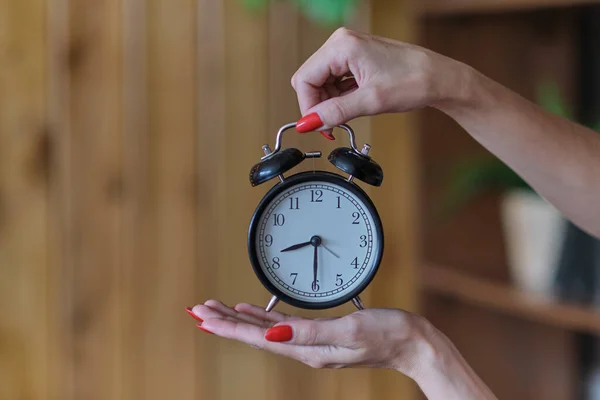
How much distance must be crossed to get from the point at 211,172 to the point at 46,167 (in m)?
0.39

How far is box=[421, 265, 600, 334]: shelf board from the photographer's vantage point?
1.59 m

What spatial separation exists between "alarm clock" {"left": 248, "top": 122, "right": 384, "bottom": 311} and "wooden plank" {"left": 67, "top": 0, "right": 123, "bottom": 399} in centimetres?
81

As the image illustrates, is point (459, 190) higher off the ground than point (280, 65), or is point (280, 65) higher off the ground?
point (280, 65)

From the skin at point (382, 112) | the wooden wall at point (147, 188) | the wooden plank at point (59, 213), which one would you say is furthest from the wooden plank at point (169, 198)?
the skin at point (382, 112)

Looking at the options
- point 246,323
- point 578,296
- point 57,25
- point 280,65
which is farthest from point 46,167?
→ point 578,296

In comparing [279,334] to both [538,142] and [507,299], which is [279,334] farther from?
[507,299]

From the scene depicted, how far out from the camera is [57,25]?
1657 millimetres

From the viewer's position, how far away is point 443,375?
3.16 ft

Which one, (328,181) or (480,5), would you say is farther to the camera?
(480,5)

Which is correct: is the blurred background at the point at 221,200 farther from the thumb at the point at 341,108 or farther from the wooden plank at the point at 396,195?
the thumb at the point at 341,108

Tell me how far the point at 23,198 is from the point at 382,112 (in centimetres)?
102

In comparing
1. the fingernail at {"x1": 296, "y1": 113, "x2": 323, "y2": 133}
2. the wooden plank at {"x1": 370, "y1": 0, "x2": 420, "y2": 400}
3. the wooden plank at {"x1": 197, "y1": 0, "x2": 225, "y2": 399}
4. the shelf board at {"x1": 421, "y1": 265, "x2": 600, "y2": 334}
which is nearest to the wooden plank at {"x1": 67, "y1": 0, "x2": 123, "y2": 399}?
the wooden plank at {"x1": 197, "y1": 0, "x2": 225, "y2": 399}

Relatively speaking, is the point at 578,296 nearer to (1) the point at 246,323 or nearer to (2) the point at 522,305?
(2) the point at 522,305

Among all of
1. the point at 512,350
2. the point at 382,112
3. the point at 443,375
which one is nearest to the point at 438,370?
the point at 443,375
